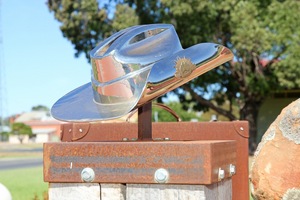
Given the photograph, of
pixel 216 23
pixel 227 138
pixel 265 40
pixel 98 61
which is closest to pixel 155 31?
pixel 98 61

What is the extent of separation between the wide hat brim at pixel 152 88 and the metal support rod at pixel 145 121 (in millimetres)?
164

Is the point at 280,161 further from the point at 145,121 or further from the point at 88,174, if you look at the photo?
the point at 88,174

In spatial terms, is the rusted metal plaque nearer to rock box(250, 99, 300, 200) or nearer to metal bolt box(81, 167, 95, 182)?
metal bolt box(81, 167, 95, 182)

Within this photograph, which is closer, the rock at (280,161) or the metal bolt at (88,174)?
the metal bolt at (88,174)

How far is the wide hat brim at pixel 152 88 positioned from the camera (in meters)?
2.47

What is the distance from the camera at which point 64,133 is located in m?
3.33

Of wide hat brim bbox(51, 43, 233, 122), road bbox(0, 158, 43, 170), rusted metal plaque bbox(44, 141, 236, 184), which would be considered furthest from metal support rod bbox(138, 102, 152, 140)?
road bbox(0, 158, 43, 170)

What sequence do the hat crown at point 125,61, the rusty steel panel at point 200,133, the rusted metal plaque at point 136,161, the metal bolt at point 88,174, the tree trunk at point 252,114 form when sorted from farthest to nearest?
the tree trunk at point 252,114 < the rusty steel panel at point 200,133 < the hat crown at point 125,61 < the metal bolt at point 88,174 < the rusted metal plaque at point 136,161

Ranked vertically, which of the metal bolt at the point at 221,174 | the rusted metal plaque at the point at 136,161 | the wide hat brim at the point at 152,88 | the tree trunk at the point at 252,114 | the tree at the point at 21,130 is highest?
the tree at the point at 21,130

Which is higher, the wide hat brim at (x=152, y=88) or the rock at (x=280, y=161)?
the wide hat brim at (x=152, y=88)

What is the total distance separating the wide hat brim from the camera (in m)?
2.47

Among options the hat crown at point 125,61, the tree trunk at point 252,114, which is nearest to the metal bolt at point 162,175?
the hat crown at point 125,61

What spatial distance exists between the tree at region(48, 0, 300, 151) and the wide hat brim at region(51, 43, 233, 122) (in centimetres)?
1670

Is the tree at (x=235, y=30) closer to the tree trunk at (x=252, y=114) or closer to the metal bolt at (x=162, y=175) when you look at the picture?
the tree trunk at (x=252, y=114)
